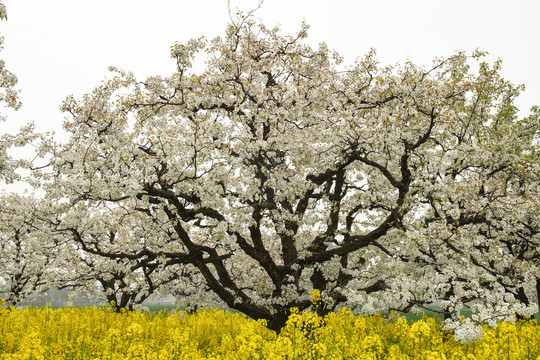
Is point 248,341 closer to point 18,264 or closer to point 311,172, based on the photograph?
point 311,172

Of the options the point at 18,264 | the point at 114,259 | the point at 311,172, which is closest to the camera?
the point at 311,172

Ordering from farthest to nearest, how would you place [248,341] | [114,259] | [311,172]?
[114,259] < [311,172] < [248,341]

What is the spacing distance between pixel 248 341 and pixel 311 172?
7571 mm

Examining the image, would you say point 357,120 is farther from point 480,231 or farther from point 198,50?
point 480,231

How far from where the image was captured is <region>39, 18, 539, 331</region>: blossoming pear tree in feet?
38.6

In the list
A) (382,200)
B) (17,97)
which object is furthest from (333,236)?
(17,97)

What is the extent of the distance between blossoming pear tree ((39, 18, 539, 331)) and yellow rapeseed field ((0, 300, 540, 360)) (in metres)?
1.24

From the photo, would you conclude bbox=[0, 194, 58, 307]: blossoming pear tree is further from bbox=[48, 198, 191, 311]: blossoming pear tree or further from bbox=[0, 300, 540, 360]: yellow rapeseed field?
bbox=[0, 300, 540, 360]: yellow rapeseed field

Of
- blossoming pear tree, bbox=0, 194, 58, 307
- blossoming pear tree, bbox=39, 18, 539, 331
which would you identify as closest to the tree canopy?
blossoming pear tree, bbox=39, 18, 539, 331

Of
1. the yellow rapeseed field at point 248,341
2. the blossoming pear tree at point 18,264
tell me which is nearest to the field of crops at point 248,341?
the yellow rapeseed field at point 248,341

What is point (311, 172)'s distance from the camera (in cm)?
1555

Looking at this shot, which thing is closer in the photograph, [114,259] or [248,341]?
[248,341]

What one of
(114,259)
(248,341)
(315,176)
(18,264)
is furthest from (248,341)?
(18,264)

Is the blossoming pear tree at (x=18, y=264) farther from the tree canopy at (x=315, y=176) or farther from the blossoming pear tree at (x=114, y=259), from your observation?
the tree canopy at (x=315, y=176)
